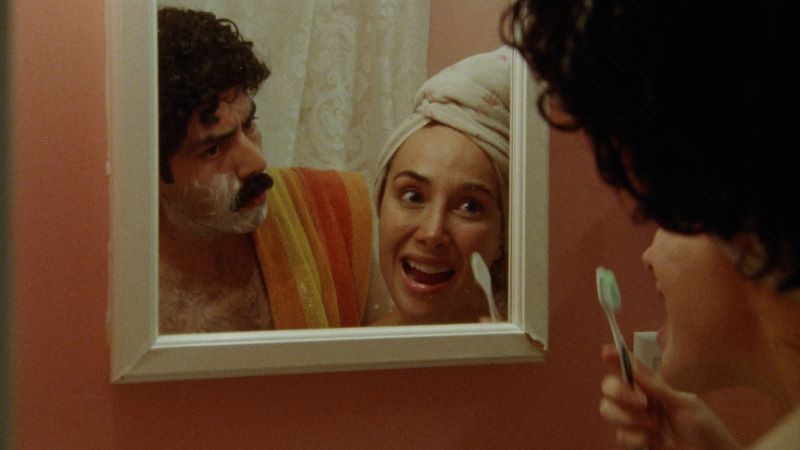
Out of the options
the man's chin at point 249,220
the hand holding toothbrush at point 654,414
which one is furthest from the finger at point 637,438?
the man's chin at point 249,220

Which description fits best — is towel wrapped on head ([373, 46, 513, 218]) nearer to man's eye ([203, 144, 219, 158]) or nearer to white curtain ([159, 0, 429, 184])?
A: white curtain ([159, 0, 429, 184])

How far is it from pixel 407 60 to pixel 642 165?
39 cm

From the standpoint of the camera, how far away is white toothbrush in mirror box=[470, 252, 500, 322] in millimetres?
851

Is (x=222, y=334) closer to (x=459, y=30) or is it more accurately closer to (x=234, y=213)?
(x=234, y=213)

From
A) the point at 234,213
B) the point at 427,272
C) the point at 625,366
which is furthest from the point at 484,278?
the point at 234,213

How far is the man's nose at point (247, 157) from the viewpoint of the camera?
77cm

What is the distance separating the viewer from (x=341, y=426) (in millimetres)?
836

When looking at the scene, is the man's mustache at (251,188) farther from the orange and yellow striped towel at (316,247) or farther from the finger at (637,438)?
the finger at (637,438)

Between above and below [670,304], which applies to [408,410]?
below

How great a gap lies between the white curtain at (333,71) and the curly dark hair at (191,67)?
0.01 m

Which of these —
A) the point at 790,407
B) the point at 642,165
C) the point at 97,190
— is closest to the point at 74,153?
the point at 97,190

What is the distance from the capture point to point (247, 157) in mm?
772

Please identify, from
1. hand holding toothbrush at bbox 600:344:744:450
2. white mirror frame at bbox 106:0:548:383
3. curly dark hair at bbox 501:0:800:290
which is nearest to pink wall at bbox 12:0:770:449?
white mirror frame at bbox 106:0:548:383

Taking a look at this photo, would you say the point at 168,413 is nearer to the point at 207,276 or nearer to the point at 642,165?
the point at 207,276
